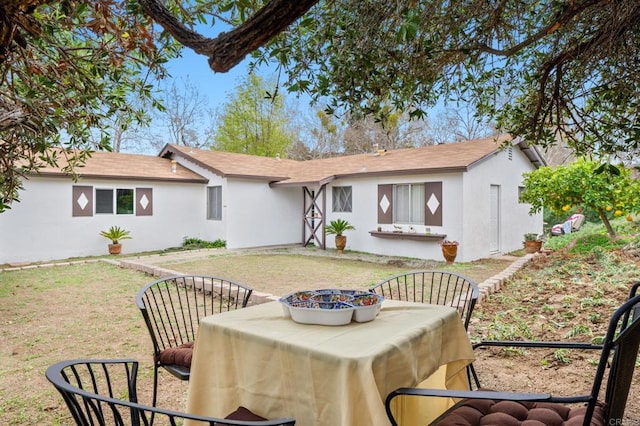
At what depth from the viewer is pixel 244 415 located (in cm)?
190

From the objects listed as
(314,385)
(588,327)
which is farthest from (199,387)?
(588,327)

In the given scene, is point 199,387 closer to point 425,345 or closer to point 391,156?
point 425,345

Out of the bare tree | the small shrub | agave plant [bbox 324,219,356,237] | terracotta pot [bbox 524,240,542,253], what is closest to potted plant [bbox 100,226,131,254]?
the small shrub

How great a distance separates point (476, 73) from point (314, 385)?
4391 millimetres

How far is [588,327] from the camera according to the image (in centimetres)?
439

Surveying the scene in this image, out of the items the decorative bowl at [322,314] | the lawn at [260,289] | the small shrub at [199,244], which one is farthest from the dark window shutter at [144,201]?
the decorative bowl at [322,314]

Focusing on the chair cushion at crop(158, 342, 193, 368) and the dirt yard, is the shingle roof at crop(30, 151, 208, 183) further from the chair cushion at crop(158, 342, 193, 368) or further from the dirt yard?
the chair cushion at crop(158, 342, 193, 368)

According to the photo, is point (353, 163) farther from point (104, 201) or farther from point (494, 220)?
point (104, 201)

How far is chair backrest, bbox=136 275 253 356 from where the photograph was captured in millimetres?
3027

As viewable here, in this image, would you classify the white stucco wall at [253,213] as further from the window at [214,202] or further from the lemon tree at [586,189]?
the lemon tree at [586,189]

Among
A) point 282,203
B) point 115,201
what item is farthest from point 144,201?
point 282,203

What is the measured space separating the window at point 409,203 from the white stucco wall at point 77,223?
6868 mm

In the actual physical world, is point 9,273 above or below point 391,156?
below

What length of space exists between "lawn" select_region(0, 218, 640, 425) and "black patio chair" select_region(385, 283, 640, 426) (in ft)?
4.34
